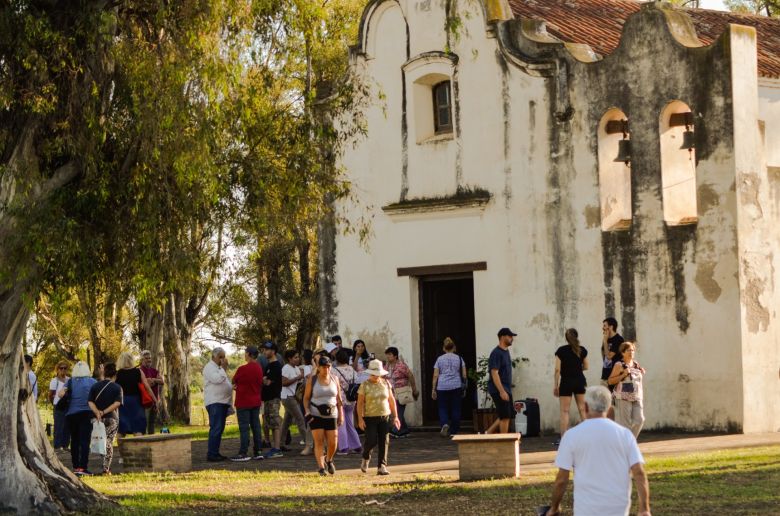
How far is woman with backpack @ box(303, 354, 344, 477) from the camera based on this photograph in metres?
18.6

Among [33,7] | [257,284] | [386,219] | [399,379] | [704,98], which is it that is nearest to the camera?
[33,7]

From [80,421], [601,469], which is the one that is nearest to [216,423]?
[80,421]

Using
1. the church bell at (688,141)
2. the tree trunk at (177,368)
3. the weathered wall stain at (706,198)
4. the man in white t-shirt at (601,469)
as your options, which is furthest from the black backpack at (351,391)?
the tree trunk at (177,368)

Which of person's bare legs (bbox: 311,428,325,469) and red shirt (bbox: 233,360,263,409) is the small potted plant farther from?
person's bare legs (bbox: 311,428,325,469)

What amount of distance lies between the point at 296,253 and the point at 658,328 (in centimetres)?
2293

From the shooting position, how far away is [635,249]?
76.3ft

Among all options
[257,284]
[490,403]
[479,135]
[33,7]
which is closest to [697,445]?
[490,403]

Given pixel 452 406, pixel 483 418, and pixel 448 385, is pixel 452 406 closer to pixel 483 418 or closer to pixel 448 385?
pixel 448 385

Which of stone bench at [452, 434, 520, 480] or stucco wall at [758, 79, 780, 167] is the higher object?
stucco wall at [758, 79, 780, 167]

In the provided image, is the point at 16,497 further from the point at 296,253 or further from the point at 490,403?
the point at 296,253

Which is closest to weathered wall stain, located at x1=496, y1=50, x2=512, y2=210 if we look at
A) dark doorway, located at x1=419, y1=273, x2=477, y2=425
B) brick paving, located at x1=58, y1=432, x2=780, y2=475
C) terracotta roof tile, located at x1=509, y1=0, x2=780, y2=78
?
terracotta roof tile, located at x1=509, y1=0, x2=780, y2=78

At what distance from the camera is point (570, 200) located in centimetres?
2417

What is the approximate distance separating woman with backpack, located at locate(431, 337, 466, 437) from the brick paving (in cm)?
57

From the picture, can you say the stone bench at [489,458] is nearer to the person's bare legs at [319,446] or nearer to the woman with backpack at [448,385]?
the person's bare legs at [319,446]
